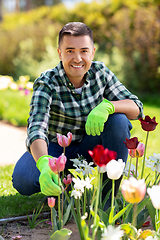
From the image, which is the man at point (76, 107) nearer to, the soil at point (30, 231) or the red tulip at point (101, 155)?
the soil at point (30, 231)

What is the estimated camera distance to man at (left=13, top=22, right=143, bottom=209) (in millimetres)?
1603

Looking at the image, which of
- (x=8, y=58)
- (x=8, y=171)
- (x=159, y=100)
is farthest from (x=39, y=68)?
(x=8, y=171)

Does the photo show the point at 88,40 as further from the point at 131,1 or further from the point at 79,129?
the point at 131,1

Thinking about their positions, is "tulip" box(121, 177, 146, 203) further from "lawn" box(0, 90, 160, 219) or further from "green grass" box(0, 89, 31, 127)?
"green grass" box(0, 89, 31, 127)

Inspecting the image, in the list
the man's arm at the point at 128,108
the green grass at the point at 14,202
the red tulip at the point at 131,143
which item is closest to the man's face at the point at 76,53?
the man's arm at the point at 128,108

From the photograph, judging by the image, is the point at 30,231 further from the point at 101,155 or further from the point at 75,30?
the point at 75,30

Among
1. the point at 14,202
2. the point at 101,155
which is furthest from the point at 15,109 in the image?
the point at 101,155

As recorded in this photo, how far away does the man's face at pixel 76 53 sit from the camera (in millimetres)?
1694

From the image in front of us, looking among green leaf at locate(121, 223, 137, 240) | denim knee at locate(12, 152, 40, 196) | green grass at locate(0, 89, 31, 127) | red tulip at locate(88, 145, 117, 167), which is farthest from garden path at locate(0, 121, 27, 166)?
red tulip at locate(88, 145, 117, 167)

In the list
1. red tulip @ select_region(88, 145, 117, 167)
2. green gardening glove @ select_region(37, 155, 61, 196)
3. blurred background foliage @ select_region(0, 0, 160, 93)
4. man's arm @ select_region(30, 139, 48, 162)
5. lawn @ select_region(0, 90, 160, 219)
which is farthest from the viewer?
blurred background foliage @ select_region(0, 0, 160, 93)

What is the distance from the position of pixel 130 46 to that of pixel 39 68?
2.67 metres

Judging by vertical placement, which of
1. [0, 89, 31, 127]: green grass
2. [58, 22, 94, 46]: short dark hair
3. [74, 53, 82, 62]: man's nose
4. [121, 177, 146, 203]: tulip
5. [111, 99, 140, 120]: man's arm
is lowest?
[121, 177, 146, 203]: tulip

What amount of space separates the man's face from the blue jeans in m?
0.36

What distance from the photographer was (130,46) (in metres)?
8.23
